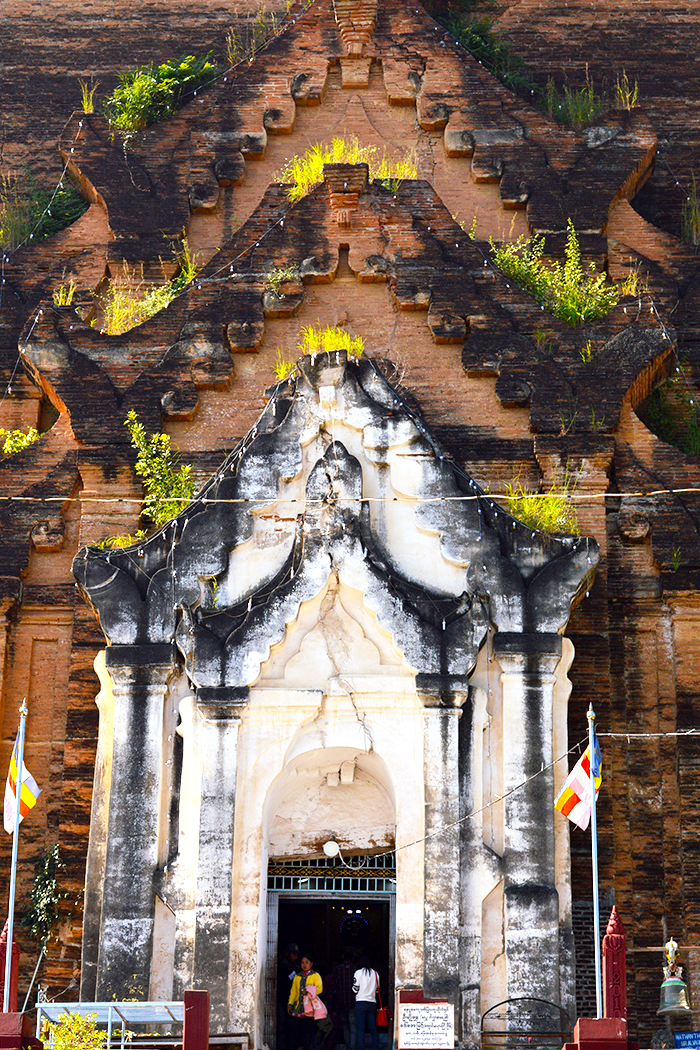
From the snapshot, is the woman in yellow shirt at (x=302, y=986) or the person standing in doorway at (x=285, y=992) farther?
the person standing in doorway at (x=285, y=992)

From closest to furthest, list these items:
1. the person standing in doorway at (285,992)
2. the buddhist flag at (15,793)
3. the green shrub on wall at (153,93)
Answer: the buddhist flag at (15,793), the person standing in doorway at (285,992), the green shrub on wall at (153,93)

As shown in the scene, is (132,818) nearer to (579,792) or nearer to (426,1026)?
(426,1026)

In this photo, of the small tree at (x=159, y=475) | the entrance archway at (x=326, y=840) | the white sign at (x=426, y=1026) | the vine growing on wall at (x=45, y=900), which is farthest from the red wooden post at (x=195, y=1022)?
the small tree at (x=159, y=475)

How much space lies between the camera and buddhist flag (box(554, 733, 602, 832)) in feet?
57.7

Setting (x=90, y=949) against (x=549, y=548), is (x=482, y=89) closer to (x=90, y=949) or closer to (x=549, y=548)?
(x=549, y=548)

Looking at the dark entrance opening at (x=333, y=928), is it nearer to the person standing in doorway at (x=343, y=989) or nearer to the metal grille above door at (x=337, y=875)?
the person standing in doorway at (x=343, y=989)

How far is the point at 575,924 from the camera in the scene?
19812 mm

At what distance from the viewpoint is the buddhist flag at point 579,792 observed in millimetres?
17594

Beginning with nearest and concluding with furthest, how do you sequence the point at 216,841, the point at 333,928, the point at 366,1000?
the point at 216,841
the point at 366,1000
the point at 333,928

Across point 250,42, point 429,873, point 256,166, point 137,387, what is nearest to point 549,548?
point 429,873

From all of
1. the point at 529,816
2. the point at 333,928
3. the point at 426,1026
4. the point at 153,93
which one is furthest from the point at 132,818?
the point at 153,93

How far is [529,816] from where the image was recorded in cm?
1820

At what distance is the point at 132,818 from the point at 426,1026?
346 cm

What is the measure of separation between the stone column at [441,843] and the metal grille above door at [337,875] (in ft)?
4.78
